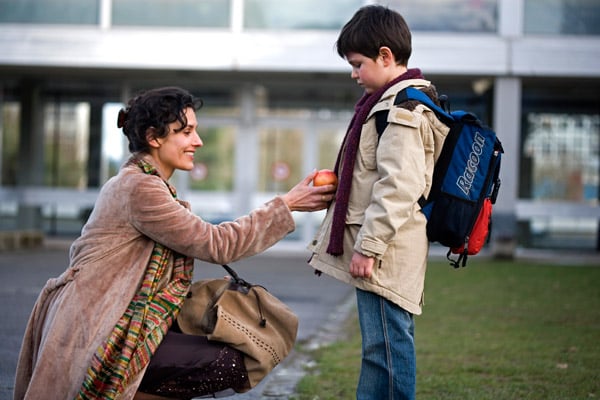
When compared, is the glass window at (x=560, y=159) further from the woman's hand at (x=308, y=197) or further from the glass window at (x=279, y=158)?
the woman's hand at (x=308, y=197)

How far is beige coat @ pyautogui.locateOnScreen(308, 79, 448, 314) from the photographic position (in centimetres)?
340

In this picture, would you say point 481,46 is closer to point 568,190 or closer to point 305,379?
point 568,190

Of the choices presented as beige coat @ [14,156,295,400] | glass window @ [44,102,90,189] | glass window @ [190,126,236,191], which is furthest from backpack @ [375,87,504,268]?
glass window @ [44,102,90,189]

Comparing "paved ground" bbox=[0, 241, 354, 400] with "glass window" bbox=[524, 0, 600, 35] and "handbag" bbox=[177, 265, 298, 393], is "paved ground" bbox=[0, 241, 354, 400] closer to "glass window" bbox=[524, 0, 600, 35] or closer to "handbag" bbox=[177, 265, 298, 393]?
"handbag" bbox=[177, 265, 298, 393]

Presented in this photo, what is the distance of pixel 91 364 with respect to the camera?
3.23m

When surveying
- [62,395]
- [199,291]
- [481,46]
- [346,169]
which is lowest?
[62,395]

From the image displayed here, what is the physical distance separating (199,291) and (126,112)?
0.80m

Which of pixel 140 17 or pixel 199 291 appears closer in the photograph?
pixel 199 291

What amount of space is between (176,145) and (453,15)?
14.6 meters

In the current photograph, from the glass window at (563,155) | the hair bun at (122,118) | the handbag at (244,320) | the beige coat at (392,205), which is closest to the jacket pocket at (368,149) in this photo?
the beige coat at (392,205)

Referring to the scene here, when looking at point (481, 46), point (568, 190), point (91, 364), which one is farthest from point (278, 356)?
point (568, 190)

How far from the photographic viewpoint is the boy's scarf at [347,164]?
3.60 meters

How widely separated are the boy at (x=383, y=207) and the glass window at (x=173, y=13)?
14.3 meters

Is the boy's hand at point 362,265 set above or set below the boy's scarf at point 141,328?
above
